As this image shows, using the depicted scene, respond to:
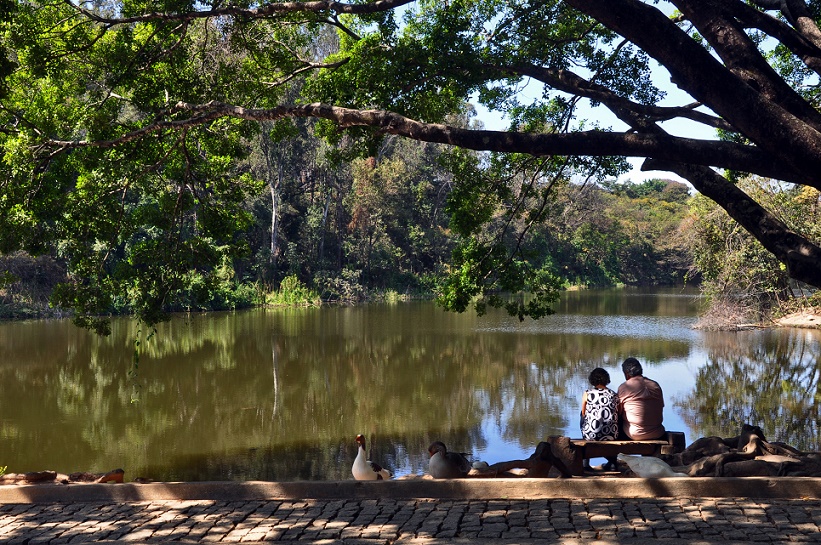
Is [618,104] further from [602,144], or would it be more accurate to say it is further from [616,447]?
[616,447]

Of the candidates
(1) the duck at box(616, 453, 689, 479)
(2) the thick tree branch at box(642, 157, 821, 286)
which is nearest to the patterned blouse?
(1) the duck at box(616, 453, 689, 479)

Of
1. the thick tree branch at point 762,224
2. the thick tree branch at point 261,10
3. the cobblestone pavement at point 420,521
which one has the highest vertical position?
the thick tree branch at point 261,10

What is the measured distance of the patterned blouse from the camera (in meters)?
6.73

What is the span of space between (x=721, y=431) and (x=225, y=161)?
24.2ft

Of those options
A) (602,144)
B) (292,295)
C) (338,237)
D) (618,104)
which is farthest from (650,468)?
(338,237)

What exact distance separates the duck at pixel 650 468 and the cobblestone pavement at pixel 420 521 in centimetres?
40

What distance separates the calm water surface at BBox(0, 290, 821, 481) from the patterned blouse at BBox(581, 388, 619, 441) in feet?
10.2

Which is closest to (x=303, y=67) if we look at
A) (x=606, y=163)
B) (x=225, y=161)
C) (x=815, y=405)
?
(x=225, y=161)

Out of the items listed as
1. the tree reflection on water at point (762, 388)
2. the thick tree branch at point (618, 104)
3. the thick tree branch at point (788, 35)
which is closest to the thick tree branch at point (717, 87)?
the thick tree branch at point (788, 35)

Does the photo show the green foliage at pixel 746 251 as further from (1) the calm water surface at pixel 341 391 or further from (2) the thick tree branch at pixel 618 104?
(2) the thick tree branch at pixel 618 104

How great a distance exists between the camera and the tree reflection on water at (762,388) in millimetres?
11406

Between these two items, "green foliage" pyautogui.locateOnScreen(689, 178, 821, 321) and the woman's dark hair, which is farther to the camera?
"green foliage" pyautogui.locateOnScreen(689, 178, 821, 321)

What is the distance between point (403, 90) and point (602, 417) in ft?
16.4

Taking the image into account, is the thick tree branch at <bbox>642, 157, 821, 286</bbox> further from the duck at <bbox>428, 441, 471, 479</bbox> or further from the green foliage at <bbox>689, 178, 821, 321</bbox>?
the green foliage at <bbox>689, 178, 821, 321</bbox>
